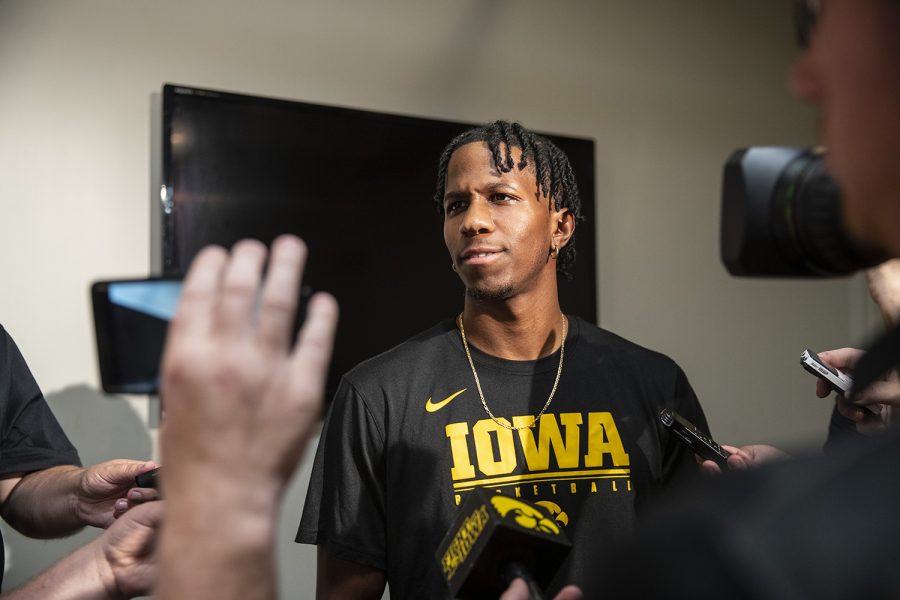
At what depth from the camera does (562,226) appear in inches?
78.3

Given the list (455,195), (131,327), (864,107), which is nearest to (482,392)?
(455,195)

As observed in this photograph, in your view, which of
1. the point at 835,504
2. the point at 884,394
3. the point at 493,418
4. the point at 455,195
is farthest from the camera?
the point at 455,195

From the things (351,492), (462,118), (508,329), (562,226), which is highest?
(462,118)

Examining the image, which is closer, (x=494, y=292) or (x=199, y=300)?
(x=199, y=300)

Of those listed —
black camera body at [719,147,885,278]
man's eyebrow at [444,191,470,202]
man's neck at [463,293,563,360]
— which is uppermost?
man's eyebrow at [444,191,470,202]

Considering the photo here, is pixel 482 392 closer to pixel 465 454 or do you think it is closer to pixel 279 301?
pixel 465 454

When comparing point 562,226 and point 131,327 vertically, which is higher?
point 562,226

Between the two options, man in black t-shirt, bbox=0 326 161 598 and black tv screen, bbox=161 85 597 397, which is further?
black tv screen, bbox=161 85 597 397

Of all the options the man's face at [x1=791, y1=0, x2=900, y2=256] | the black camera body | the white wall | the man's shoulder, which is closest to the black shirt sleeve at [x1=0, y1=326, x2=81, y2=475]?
the white wall

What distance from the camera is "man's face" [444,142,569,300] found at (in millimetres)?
1759

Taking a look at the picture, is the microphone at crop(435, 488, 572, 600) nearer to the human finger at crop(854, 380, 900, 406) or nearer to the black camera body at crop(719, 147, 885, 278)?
the black camera body at crop(719, 147, 885, 278)

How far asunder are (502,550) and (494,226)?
0.94 m

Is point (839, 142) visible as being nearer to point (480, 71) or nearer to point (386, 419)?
point (386, 419)

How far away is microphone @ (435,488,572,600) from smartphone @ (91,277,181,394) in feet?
1.43
